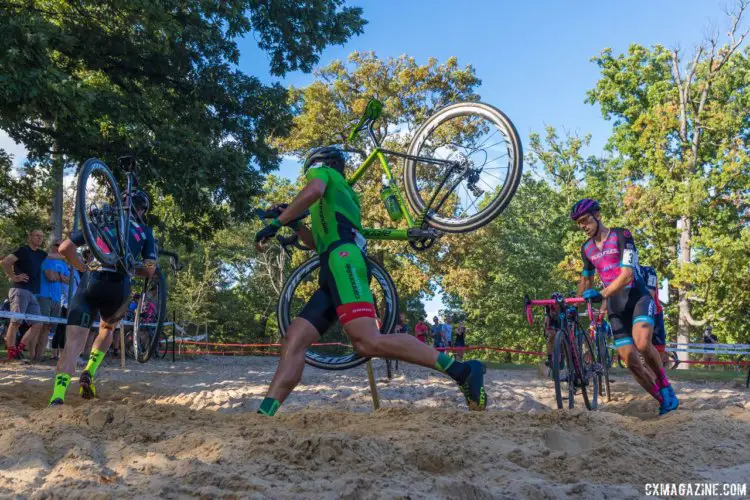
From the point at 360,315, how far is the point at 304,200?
876mm

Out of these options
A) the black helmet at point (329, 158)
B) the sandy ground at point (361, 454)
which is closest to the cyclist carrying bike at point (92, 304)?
the sandy ground at point (361, 454)

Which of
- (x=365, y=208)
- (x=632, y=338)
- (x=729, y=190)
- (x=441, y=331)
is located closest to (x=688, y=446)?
(x=632, y=338)

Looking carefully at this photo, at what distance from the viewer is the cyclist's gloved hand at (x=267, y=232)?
434 cm

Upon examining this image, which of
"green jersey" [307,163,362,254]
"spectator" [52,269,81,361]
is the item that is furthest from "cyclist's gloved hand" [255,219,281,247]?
"spectator" [52,269,81,361]

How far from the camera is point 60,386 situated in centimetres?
531

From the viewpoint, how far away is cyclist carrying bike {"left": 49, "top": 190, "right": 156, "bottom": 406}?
549 centimetres

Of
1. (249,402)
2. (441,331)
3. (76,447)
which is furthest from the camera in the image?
(441,331)

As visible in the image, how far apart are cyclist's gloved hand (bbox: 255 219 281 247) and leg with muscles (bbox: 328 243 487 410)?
430 mm

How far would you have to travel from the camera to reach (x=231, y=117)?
12.9 m

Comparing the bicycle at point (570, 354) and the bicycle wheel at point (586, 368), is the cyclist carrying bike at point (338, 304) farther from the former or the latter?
the bicycle wheel at point (586, 368)

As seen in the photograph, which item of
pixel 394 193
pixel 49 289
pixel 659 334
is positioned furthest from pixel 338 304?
pixel 49 289

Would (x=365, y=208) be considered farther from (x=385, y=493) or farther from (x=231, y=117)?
(x=385, y=493)

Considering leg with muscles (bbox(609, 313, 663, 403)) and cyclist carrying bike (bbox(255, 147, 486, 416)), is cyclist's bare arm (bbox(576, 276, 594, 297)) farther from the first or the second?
cyclist carrying bike (bbox(255, 147, 486, 416))

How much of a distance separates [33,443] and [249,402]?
4.14 m
